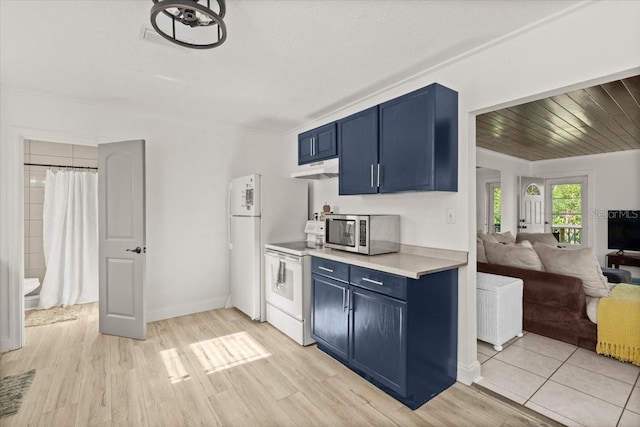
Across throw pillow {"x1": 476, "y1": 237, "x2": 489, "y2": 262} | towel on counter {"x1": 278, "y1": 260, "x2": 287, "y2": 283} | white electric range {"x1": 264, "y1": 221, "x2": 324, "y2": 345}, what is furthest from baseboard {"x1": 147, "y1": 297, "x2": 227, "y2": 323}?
throw pillow {"x1": 476, "y1": 237, "x2": 489, "y2": 262}

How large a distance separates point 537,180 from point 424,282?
18.9 feet

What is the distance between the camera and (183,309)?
389 cm

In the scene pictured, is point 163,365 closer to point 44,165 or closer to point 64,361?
point 64,361

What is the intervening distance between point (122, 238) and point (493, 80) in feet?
12.0

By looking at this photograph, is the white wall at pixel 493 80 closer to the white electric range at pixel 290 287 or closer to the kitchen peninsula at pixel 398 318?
the kitchen peninsula at pixel 398 318

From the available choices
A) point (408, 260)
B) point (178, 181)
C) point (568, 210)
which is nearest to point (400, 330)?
point (408, 260)

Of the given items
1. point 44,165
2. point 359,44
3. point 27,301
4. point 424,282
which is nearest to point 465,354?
point 424,282

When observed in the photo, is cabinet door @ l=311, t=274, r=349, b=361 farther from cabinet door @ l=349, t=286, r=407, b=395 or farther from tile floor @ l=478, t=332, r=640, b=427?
tile floor @ l=478, t=332, r=640, b=427

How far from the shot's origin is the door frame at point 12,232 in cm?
294

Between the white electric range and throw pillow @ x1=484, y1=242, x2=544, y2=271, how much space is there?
2.00 meters

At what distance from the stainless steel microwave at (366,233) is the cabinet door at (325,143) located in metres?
0.76

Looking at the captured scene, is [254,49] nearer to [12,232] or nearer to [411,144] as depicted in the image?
[411,144]

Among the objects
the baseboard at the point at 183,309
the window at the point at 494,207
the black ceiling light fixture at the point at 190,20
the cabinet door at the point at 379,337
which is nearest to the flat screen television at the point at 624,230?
the window at the point at 494,207

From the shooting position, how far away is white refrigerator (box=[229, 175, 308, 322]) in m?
3.62
